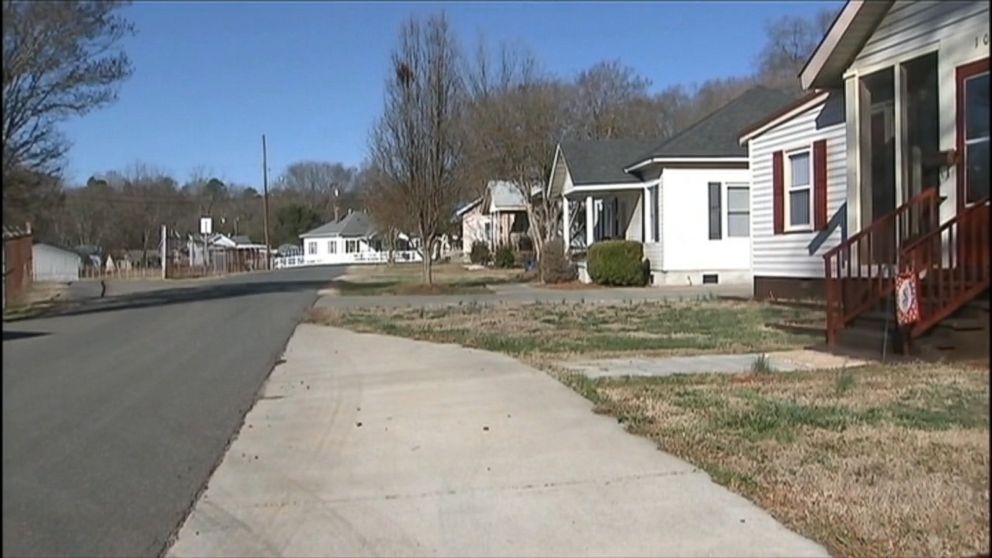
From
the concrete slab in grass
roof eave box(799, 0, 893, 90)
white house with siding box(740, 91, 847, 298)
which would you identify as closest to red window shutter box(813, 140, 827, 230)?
white house with siding box(740, 91, 847, 298)

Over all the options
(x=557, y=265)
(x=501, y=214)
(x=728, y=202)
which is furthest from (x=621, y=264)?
(x=501, y=214)

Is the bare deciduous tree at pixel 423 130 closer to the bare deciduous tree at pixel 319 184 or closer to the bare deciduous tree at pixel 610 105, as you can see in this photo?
the bare deciduous tree at pixel 610 105

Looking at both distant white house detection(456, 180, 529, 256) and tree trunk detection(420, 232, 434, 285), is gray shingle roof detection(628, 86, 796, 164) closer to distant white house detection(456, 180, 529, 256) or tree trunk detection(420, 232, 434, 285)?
tree trunk detection(420, 232, 434, 285)

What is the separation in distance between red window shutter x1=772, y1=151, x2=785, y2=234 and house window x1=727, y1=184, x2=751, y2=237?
858cm

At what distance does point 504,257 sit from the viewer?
172 feet

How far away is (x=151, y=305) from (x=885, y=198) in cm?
2177

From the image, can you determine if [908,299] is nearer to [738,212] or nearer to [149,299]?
[738,212]

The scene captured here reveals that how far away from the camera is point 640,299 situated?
2498cm

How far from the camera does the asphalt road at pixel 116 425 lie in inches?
237

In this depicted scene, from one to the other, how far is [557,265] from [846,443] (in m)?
26.8

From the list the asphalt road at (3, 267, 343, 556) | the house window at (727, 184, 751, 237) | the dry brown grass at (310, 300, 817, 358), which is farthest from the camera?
the house window at (727, 184, 751, 237)

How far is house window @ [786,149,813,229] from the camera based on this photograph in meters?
20.0

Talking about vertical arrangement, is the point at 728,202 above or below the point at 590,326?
above

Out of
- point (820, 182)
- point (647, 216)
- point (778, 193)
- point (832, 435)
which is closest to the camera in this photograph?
point (832, 435)
